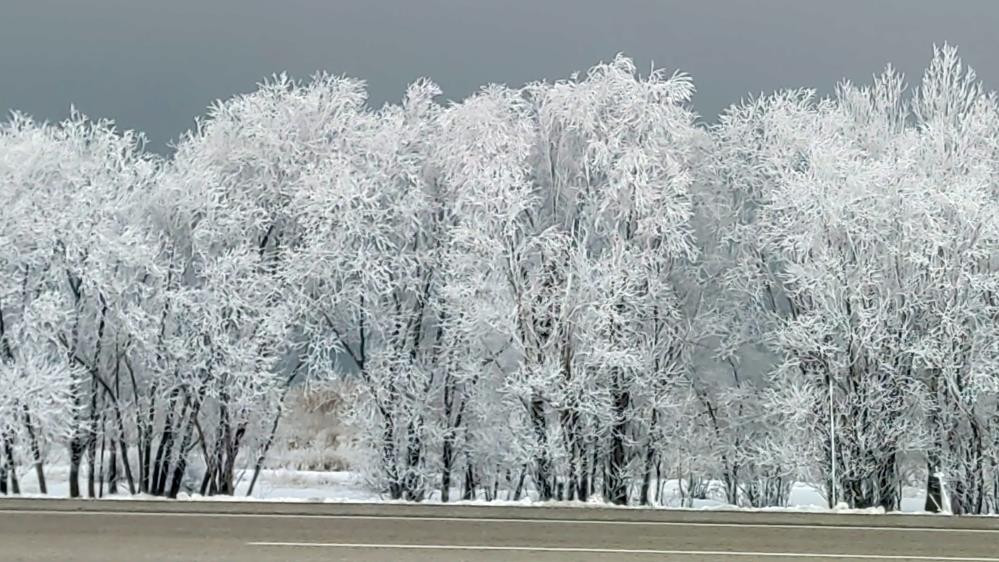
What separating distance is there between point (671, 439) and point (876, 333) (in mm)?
5174

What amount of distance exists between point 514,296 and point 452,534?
34.8ft

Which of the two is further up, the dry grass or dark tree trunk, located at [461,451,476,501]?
the dry grass

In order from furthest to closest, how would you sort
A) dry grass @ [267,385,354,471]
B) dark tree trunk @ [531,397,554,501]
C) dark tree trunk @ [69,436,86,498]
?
dry grass @ [267,385,354,471] < dark tree trunk @ [69,436,86,498] < dark tree trunk @ [531,397,554,501]

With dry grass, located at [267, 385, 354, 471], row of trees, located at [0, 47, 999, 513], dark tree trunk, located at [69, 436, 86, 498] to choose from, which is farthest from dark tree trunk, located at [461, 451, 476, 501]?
dark tree trunk, located at [69, 436, 86, 498]

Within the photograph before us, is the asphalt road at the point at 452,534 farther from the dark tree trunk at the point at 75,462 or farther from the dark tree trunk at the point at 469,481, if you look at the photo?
the dark tree trunk at the point at 469,481

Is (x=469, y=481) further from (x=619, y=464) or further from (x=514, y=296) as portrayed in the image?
(x=514, y=296)

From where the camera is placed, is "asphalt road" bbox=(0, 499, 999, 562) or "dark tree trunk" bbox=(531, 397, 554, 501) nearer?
"asphalt road" bbox=(0, 499, 999, 562)

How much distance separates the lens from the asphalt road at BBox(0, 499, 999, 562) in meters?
10.2

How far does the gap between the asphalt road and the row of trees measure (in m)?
7.61

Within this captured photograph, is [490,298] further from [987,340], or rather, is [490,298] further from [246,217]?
[987,340]

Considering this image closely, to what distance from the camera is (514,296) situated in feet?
71.4

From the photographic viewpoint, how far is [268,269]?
2252 centimetres

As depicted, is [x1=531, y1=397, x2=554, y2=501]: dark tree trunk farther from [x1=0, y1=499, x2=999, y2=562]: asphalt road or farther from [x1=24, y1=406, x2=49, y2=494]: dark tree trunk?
A: [x1=24, y1=406, x2=49, y2=494]: dark tree trunk

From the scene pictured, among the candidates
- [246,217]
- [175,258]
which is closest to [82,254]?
[175,258]
